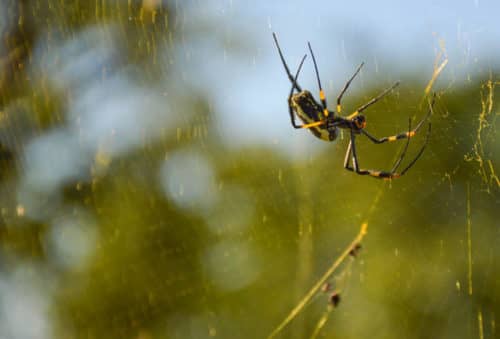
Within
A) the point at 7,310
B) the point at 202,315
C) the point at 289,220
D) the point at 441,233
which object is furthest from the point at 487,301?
the point at 7,310

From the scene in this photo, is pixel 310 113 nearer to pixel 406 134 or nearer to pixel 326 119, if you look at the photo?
pixel 326 119

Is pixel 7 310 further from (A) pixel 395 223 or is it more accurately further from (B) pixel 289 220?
(A) pixel 395 223

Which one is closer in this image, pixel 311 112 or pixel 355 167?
pixel 311 112

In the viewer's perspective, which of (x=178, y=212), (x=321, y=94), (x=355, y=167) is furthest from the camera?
(x=178, y=212)

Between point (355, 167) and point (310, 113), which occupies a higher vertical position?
point (310, 113)

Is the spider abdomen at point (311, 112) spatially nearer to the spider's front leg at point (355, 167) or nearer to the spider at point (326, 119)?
the spider at point (326, 119)

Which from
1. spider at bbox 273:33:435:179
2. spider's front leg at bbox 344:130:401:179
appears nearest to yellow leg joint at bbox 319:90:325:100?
spider at bbox 273:33:435:179

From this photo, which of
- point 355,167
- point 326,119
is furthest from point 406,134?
point 326,119

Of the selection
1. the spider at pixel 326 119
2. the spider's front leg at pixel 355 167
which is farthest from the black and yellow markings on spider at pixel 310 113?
the spider's front leg at pixel 355 167
